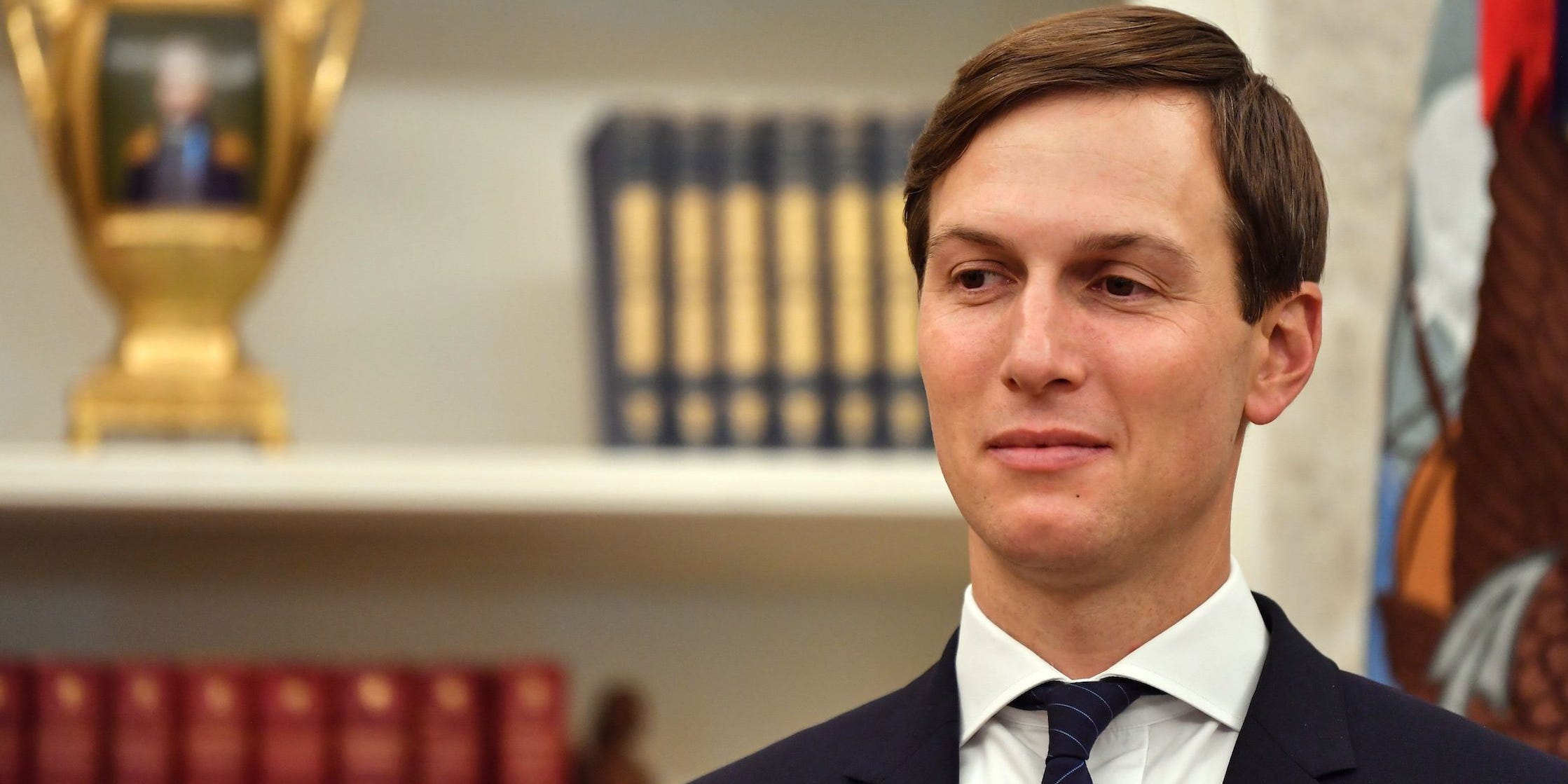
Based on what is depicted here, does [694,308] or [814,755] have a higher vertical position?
[694,308]

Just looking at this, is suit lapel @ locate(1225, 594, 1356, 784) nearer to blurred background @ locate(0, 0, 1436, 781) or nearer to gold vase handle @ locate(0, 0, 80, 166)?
blurred background @ locate(0, 0, 1436, 781)

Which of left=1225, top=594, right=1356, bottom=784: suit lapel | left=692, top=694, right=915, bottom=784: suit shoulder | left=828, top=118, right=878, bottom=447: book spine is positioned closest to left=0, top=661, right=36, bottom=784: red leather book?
left=828, top=118, right=878, bottom=447: book spine

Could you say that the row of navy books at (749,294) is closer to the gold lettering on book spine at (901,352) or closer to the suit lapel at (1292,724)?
the gold lettering on book spine at (901,352)

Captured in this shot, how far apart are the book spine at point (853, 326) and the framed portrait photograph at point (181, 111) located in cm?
54

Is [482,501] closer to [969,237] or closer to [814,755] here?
[814,755]

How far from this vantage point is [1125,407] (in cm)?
76

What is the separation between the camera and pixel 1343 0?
1.37m

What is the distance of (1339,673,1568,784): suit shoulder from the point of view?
0.77m

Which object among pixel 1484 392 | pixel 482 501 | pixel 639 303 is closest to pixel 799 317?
pixel 639 303

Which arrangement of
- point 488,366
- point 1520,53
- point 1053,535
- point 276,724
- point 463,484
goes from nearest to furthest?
point 1053,535 → point 1520,53 → point 463,484 → point 276,724 → point 488,366

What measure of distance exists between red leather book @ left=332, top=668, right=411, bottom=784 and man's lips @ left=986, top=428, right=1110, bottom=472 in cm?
99

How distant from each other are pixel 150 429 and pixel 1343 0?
3.53 ft

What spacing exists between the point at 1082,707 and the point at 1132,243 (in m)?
0.20

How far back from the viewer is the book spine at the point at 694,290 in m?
1.63
